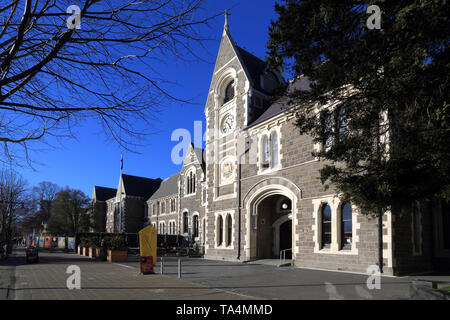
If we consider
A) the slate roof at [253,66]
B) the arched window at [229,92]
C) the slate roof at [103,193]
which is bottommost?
the slate roof at [103,193]

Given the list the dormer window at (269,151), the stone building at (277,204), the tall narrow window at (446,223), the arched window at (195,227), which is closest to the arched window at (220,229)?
the stone building at (277,204)

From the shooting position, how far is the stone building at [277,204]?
15469 mm

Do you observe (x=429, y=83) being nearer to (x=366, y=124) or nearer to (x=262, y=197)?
(x=366, y=124)

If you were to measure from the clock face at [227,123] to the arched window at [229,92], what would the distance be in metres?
1.54

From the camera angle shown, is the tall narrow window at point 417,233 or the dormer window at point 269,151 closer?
the tall narrow window at point 417,233

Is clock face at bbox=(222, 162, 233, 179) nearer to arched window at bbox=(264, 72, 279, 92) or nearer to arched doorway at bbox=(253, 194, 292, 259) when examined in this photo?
arched doorway at bbox=(253, 194, 292, 259)

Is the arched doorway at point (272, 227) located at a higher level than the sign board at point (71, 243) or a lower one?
higher

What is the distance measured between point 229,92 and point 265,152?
7.28 metres

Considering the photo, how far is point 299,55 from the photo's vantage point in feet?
30.6

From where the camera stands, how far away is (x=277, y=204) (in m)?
24.0

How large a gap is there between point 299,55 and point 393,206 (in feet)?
16.2

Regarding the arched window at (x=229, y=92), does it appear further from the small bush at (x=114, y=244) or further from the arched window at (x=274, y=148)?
the small bush at (x=114, y=244)
